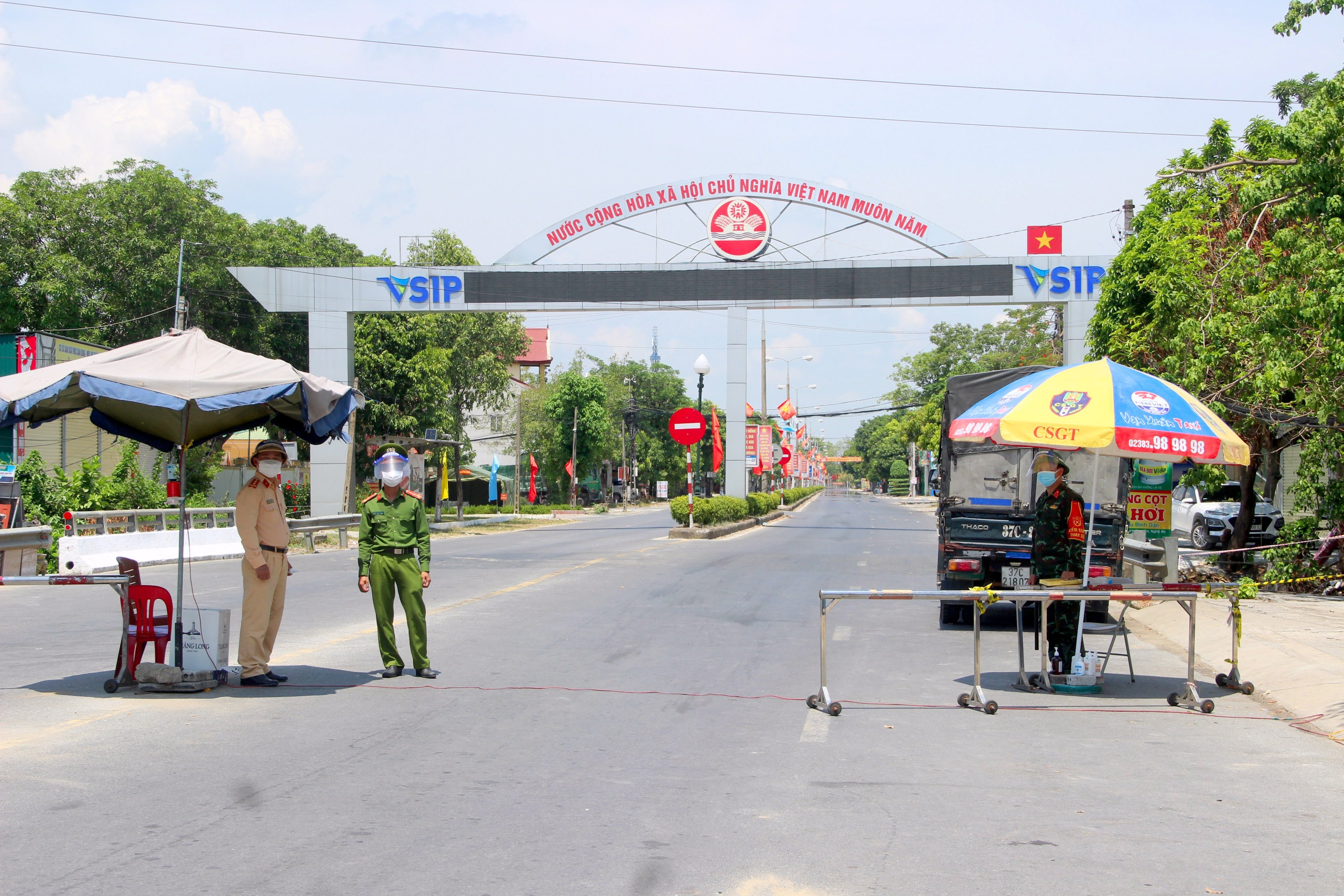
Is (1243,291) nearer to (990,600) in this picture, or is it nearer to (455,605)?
(990,600)

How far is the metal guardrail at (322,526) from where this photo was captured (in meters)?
26.2

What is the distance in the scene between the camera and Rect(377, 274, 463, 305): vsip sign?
1449 inches

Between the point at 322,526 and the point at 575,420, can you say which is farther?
the point at 575,420

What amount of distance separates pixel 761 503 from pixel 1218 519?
2320 cm

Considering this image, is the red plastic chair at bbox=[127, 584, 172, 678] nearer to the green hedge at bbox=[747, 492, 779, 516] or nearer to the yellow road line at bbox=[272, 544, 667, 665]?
the yellow road line at bbox=[272, 544, 667, 665]

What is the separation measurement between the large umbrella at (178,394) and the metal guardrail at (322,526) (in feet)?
51.6

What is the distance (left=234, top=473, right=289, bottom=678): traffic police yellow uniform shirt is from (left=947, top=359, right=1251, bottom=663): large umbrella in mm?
5448

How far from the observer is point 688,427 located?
1292 inches

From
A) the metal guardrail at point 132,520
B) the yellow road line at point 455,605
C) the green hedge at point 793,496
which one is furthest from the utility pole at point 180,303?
the green hedge at point 793,496

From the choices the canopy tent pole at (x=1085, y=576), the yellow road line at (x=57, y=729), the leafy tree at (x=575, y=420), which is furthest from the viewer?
the leafy tree at (x=575, y=420)

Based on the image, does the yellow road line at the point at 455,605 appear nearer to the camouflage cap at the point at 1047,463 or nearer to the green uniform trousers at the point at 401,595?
the green uniform trousers at the point at 401,595

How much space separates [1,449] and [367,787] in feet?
83.1

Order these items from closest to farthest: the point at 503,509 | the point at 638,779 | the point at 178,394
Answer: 1. the point at 638,779
2. the point at 178,394
3. the point at 503,509

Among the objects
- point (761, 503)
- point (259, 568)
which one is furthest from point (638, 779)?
point (761, 503)
